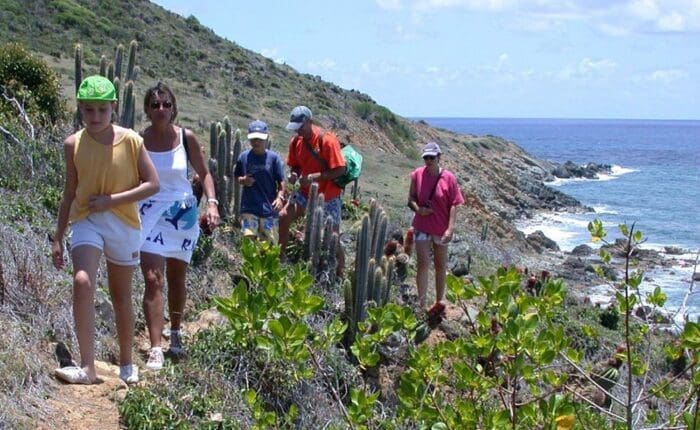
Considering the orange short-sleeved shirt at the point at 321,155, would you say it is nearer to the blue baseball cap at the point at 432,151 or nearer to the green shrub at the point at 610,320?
the blue baseball cap at the point at 432,151

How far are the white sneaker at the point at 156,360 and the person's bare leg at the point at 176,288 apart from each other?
396mm

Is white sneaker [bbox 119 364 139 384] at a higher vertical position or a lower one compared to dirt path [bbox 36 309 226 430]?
higher

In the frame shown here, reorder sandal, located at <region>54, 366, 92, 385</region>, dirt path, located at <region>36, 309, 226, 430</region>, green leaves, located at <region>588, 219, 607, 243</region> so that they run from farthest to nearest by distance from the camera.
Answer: sandal, located at <region>54, 366, 92, 385</region> < dirt path, located at <region>36, 309, 226, 430</region> < green leaves, located at <region>588, 219, 607, 243</region>

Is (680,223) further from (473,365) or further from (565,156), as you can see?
(565,156)

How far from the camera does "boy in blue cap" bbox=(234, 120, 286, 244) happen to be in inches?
293

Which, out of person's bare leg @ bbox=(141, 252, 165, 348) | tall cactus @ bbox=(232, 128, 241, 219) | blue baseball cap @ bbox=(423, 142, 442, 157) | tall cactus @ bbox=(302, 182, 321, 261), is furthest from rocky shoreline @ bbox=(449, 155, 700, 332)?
person's bare leg @ bbox=(141, 252, 165, 348)

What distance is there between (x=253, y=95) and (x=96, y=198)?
96.9 ft

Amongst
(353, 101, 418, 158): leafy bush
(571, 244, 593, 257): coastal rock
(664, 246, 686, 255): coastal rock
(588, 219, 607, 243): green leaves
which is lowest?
(664, 246, 686, 255): coastal rock

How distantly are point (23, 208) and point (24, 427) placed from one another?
347 cm

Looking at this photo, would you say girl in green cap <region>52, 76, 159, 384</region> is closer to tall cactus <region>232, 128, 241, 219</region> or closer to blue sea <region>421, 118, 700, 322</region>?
tall cactus <region>232, 128, 241, 219</region>

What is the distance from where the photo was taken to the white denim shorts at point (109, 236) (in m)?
4.60

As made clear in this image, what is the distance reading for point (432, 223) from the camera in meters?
8.00

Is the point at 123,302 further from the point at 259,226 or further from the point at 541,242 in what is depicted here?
the point at 541,242

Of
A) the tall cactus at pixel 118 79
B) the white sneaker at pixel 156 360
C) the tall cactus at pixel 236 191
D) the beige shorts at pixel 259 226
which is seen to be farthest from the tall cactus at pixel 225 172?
the white sneaker at pixel 156 360
